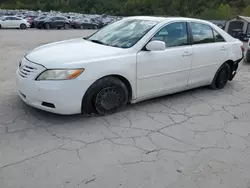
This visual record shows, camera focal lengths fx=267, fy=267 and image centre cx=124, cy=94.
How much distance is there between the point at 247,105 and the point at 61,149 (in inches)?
133

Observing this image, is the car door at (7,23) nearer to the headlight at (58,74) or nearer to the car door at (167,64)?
the car door at (167,64)

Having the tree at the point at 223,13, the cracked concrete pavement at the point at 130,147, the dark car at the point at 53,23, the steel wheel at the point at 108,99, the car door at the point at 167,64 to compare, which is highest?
the car door at the point at 167,64

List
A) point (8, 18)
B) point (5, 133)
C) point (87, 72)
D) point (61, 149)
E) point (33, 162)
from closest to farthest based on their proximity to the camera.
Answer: point (33, 162) < point (61, 149) < point (5, 133) < point (87, 72) < point (8, 18)

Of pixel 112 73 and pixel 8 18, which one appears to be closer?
pixel 112 73

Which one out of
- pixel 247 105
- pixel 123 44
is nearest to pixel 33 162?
pixel 123 44

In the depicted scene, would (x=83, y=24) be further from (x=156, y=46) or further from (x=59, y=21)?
(x=156, y=46)

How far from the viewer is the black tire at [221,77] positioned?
538 cm

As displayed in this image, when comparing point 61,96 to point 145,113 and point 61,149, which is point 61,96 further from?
point 145,113

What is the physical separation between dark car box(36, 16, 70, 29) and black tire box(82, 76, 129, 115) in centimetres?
2695

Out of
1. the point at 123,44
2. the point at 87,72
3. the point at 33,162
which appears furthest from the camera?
the point at 123,44

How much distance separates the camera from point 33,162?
2801 millimetres

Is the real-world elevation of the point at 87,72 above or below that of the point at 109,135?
above

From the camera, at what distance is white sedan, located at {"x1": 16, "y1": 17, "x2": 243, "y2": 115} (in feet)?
11.5

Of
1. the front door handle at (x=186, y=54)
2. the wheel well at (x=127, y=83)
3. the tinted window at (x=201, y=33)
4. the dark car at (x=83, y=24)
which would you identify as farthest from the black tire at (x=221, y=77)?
the dark car at (x=83, y=24)
